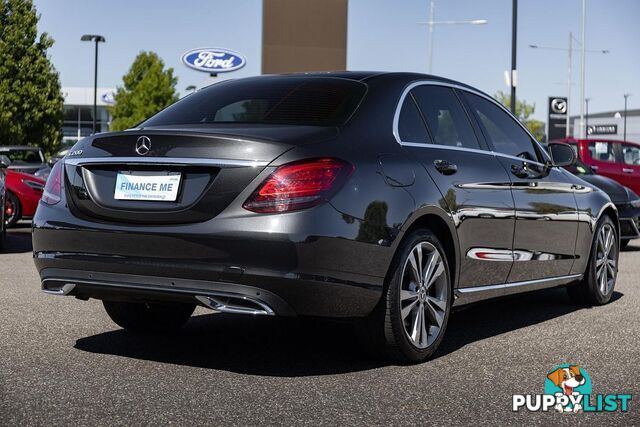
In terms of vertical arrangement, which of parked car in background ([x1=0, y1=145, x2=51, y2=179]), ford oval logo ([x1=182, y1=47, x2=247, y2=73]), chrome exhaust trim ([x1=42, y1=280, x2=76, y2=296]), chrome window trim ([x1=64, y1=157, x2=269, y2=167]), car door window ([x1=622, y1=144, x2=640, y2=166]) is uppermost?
ford oval logo ([x1=182, y1=47, x2=247, y2=73])

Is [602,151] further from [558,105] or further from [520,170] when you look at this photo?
[558,105]

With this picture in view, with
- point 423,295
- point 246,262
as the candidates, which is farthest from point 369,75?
point 246,262

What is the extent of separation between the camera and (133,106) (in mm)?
63938

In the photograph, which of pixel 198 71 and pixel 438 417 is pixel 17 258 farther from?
pixel 198 71

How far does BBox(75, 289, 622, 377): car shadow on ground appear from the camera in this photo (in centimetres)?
517

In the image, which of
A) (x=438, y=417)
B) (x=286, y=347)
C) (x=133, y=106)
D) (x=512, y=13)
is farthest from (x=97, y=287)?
(x=133, y=106)

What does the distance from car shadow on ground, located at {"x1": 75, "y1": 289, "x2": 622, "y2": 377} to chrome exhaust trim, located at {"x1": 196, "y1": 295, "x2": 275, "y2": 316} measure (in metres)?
0.51

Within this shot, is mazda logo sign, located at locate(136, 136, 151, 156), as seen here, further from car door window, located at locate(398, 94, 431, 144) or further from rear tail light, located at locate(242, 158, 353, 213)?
car door window, located at locate(398, 94, 431, 144)

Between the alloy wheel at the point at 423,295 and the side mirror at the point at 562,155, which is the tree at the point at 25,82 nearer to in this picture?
the side mirror at the point at 562,155

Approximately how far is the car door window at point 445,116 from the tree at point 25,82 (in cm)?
3224

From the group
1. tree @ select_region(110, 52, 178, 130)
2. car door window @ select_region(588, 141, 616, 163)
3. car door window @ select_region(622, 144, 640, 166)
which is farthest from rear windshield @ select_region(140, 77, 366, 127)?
tree @ select_region(110, 52, 178, 130)

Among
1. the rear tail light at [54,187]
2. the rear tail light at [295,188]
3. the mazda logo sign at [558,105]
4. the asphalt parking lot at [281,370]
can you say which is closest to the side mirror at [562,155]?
the asphalt parking lot at [281,370]

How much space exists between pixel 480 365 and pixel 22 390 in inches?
89.9

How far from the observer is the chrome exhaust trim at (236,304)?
4.52 meters
